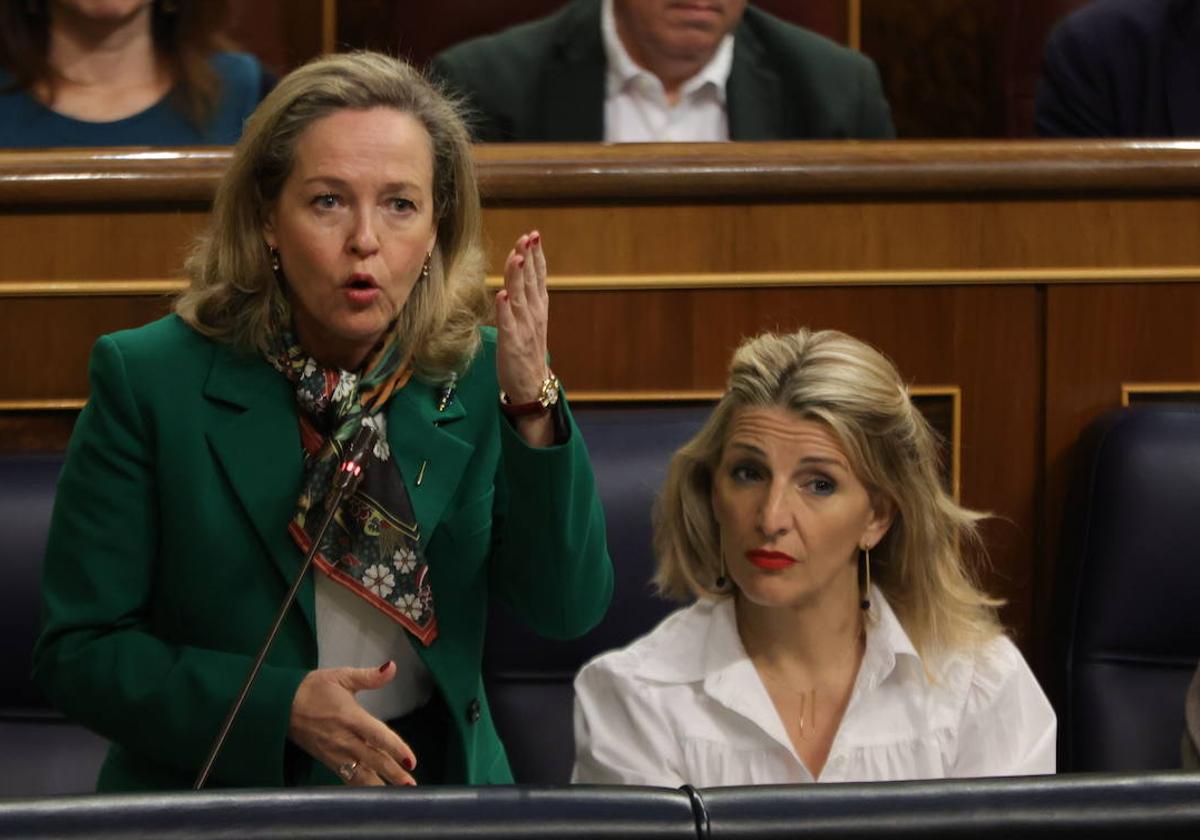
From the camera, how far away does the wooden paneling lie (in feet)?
4.41

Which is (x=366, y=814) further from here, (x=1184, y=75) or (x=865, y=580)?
(x=1184, y=75)

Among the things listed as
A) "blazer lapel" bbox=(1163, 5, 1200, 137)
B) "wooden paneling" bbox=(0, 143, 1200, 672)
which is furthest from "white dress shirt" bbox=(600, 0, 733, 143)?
"blazer lapel" bbox=(1163, 5, 1200, 137)

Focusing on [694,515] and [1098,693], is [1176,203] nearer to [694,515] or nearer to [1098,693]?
[1098,693]

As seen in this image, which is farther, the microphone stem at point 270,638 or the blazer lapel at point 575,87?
the blazer lapel at point 575,87

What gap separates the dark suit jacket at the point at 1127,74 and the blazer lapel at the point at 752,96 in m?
0.25

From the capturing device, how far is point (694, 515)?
1.15 metres

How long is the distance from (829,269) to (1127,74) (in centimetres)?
42

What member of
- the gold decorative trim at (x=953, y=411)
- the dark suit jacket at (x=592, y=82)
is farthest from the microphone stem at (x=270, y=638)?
the dark suit jacket at (x=592, y=82)

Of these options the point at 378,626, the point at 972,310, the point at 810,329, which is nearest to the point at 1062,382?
the point at 972,310

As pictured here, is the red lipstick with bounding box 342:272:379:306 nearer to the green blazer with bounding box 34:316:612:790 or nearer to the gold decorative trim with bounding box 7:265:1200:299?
the green blazer with bounding box 34:316:612:790

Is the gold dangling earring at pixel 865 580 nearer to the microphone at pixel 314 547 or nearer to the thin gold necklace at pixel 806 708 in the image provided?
the thin gold necklace at pixel 806 708

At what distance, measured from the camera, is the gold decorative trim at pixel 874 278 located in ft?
4.49

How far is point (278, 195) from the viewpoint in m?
1.04

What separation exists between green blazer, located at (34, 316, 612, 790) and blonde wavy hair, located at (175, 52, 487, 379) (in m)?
0.02
